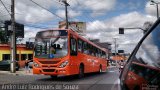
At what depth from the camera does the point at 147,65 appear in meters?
3.20

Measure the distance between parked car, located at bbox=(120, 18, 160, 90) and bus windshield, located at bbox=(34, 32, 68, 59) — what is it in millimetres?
14663

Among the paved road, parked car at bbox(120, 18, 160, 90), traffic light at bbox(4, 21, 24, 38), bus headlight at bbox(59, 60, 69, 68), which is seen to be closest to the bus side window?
bus headlight at bbox(59, 60, 69, 68)

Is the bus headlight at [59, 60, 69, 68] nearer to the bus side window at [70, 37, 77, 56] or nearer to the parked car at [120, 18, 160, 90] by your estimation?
the bus side window at [70, 37, 77, 56]

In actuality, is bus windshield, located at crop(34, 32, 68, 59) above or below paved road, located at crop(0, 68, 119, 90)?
above

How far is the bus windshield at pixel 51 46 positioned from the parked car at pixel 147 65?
1466cm

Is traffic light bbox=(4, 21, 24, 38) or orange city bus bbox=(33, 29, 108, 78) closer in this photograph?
orange city bus bbox=(33, 29, 108, 78)

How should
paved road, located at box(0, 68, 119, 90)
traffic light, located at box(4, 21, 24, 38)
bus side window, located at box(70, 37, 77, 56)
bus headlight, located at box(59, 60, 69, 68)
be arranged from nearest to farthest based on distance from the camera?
paved road, located at box(0, 68, 119, 90) < bus headlight, located at box(59, 60, 69, 68) < bus side window, located at box(70, 37, 77, 56) < traffic light, located at box(4, 21, 24, 38)

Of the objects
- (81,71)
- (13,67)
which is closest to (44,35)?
(81,71)

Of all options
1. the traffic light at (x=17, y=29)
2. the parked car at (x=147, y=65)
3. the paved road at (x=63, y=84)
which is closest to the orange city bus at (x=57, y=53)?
the paved road at (x=63, y=84)

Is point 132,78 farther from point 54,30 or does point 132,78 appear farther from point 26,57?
point 26,57

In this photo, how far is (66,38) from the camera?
18.6 m

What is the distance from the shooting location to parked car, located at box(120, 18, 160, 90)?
2.91 m

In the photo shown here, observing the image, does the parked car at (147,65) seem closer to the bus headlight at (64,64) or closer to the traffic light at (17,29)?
the bus headlight at (64,64)

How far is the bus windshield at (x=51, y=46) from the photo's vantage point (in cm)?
1841
